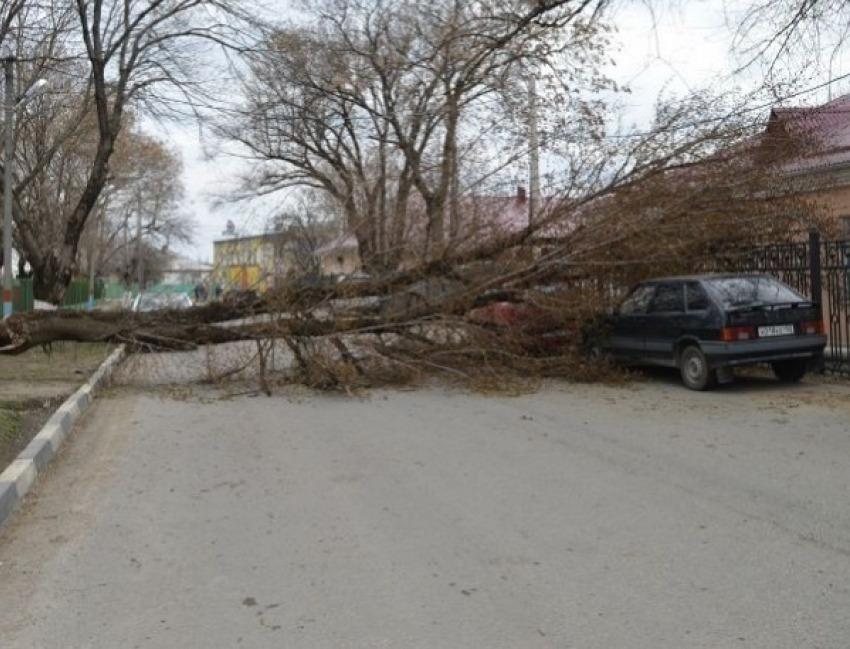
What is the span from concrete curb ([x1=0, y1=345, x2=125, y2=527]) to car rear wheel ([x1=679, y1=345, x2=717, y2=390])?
25.8 ft

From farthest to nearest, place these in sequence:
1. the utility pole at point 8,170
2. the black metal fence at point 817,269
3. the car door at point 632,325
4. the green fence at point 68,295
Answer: the green fence at point 68,295
the utility pole at point 8,170
the car door at point 632,325
the black metal fence at point 817,269

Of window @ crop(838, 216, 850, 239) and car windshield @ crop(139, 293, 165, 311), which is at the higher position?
window @ crop(838, 216, 850, 239)

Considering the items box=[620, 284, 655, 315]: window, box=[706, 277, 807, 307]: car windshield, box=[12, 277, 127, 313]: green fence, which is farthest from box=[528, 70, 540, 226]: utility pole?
box=[12, 277, 127, 313]: green fence

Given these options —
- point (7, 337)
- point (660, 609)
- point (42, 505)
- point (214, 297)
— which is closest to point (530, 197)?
point (214, 297)

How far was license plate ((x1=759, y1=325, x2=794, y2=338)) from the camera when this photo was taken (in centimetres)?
1071

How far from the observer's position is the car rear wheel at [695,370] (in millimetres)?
10820

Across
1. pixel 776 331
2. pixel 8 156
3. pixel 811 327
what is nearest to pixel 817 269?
pixel 811 327

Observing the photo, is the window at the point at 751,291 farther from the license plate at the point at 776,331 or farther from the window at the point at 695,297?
the license plate at the point at 776,331

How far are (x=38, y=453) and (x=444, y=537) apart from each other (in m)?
4.05

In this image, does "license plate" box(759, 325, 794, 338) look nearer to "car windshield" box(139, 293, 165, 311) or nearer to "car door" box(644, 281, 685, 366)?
"car door" box(644, 281, 685, 366)

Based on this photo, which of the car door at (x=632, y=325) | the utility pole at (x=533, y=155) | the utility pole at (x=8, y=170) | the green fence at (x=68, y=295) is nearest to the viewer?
the car door at (x=632, y=325)

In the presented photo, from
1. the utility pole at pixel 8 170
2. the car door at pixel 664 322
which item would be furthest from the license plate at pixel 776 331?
the utility pole at pixel 8 170

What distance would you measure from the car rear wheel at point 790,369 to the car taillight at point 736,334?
978mm

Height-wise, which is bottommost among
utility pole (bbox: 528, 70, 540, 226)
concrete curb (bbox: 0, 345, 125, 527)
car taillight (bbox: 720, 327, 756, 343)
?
concrete curb (bbox: 0, 345, 125, 527)
